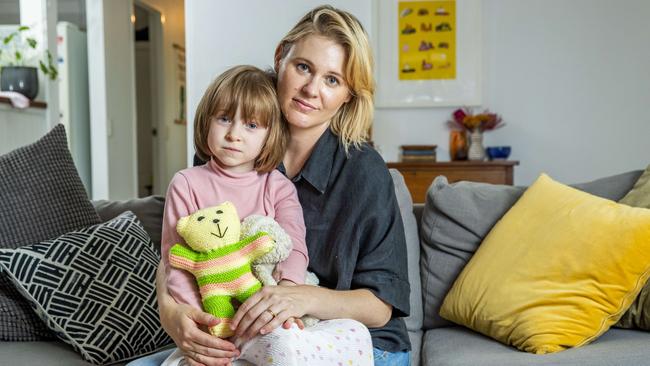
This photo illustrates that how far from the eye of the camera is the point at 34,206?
1913mm

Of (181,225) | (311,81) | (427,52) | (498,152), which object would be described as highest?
(427,52)

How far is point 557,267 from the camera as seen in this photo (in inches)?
70.4

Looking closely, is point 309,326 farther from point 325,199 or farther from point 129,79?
point 129,79

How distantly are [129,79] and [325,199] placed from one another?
195 inches

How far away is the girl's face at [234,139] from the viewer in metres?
1.29

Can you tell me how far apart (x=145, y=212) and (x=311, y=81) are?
42.1 inches

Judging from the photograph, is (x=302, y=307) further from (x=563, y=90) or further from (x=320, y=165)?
(x=563, y=90)

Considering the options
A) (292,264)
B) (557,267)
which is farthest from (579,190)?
(292,264)

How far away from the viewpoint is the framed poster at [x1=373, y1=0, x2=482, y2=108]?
489 cm

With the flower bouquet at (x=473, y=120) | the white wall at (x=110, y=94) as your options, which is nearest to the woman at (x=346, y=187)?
the flower bouquet at (x=473, y=120)

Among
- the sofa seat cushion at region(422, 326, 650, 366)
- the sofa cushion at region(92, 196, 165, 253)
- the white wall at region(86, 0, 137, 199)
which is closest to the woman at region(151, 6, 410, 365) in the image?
the sofa seat cushion at region(422, 326, 650, 366)

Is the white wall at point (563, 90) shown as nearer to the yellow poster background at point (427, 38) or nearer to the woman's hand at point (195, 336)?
the yellow poster background at point (427, 38)

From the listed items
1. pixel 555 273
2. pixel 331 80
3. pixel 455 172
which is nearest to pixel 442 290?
pixel 555 273

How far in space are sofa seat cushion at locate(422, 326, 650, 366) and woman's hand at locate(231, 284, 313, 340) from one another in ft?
2.14
